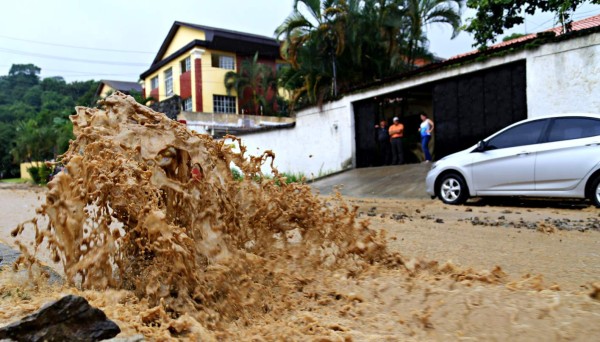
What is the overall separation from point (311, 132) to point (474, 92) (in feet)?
22.5

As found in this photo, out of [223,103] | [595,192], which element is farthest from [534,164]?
[223,103]

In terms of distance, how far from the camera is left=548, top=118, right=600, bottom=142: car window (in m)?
6.89

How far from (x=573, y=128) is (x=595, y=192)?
1068mm

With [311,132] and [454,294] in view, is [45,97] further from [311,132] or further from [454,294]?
[454,294]

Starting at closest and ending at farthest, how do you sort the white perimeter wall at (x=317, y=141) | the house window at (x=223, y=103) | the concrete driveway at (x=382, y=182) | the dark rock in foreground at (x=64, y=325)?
1. the dark rock in foreground at (x=64, y=325)
2. the concrete driveway at (x=382, y=182)
3. the white perimeter wall at (x=317, y=141)
4. the house window at (x=223, y=103)

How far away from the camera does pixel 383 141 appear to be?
49.7ft

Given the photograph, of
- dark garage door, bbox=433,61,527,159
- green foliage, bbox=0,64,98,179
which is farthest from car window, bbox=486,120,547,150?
green foliage, bbox=0,64,98,179

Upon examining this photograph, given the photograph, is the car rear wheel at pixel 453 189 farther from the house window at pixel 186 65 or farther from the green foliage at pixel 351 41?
the house window at pixel 186 65

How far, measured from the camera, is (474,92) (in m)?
12.1

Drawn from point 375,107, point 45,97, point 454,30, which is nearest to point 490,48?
point 375,107

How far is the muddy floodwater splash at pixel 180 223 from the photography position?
8.75 feet

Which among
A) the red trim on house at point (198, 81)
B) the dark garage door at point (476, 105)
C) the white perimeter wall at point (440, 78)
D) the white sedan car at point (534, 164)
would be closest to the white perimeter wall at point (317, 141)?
the white perimeter wall at point (440, 78)

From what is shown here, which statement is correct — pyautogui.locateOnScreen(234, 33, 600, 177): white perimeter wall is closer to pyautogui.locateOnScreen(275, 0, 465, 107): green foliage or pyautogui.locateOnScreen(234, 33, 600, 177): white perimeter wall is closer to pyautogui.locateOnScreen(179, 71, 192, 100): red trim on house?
pyautogui.locateOnScreen(275, 0, 465, 107): green foliage

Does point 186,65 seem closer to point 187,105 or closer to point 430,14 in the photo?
point 187,105
